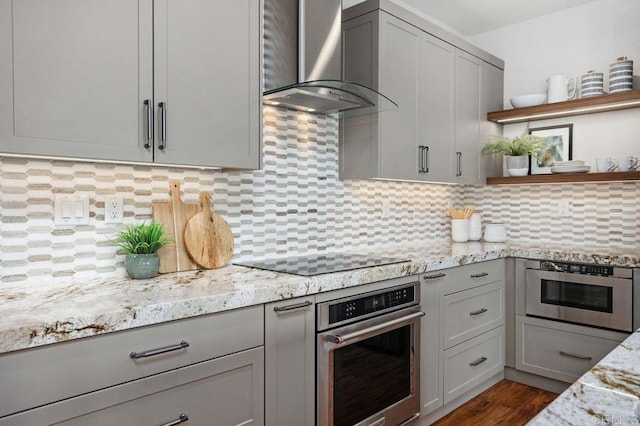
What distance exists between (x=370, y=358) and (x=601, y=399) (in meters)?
1.46

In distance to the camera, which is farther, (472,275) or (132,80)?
(472,275)

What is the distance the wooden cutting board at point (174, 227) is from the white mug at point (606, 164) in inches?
109

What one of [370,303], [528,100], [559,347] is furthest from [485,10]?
[370,303]

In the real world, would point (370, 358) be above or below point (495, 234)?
below

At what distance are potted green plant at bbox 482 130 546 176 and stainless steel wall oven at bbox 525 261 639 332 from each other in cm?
83

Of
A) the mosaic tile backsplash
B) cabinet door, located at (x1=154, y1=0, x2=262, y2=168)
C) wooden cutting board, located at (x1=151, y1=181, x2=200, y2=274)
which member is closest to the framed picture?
the mosaic tile backsplash

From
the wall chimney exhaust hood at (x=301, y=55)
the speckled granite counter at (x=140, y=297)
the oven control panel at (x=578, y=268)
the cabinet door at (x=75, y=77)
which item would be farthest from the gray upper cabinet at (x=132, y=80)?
the oven control panel at (x=578, y=268)

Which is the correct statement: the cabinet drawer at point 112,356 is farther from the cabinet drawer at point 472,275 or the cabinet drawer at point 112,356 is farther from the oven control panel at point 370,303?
the cabinet drawer at point 472,275

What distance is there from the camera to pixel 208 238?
7.18ft

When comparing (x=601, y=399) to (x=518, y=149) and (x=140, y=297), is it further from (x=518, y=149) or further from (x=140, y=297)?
(x=518, y=149)

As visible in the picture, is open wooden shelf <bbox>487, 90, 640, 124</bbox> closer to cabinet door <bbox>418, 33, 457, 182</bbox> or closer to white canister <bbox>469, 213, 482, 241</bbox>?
cabinet door <bbox>418, 33, 457, 182</bbox>

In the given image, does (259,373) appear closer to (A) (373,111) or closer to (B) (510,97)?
(A) (373,111)

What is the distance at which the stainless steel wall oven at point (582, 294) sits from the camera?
2768 millimetres

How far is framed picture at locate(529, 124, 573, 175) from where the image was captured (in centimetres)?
353
